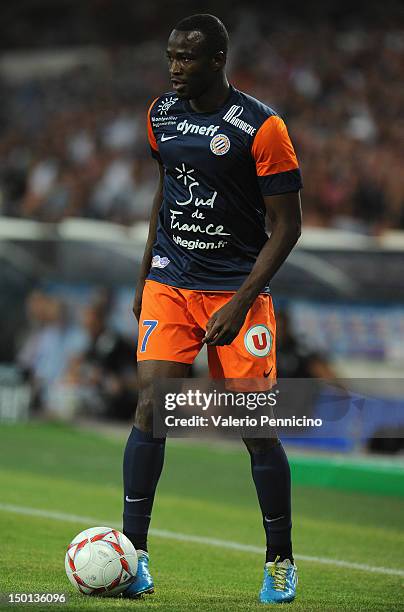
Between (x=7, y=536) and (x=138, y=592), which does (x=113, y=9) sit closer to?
(x=7, y=536)

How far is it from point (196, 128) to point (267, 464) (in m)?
1.53

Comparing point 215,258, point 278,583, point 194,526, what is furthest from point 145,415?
point 194,526

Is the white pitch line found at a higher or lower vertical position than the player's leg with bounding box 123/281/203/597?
lower

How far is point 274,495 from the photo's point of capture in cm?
521

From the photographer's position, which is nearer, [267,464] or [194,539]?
[267,464]

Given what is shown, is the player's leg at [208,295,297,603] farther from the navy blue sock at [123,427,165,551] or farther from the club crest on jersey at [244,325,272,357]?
the navy blue sock at [123,427,165,551]

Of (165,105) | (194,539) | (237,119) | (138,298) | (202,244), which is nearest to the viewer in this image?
(237,119)

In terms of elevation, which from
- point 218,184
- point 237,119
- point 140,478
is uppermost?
point 237,119

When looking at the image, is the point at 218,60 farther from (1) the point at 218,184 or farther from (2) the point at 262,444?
(2) the point at 262,444

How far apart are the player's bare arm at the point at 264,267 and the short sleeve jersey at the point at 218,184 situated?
0.08 meters

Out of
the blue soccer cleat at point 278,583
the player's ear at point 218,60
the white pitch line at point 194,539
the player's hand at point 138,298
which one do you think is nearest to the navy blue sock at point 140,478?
the blue soccer cleat at point 278,583

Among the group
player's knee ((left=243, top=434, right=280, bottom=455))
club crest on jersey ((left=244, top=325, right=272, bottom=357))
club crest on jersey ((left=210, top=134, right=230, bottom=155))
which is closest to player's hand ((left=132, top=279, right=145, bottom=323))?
club crest on jersey ((left=244, top=325, right=272, bottom=357))

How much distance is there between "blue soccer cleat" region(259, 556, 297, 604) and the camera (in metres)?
5.11

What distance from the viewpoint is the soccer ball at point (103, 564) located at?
4.90 m
